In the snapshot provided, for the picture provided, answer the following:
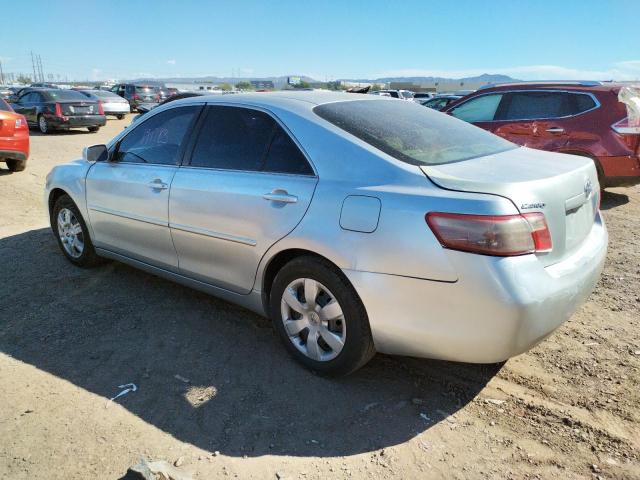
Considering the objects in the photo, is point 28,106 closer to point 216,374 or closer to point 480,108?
point 480,108

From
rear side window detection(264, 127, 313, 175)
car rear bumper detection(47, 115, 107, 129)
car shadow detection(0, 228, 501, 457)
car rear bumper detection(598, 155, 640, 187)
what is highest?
rear side window detection(264, 127, 313, 175)

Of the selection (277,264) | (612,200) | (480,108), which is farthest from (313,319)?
(612,200)

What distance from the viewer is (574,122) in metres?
7.18

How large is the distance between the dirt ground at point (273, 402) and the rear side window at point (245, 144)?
3.93ft

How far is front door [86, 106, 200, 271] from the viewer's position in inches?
151

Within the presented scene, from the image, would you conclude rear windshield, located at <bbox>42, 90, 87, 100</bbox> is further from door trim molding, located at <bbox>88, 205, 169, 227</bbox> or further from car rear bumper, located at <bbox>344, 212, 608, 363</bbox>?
car rear bumper, located at <bbox>344, 212, 608, 363</bbox>

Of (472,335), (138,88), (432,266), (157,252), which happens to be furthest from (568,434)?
(138,88)

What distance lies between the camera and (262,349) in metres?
3.47

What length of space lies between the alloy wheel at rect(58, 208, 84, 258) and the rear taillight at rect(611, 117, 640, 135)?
6.64 metres

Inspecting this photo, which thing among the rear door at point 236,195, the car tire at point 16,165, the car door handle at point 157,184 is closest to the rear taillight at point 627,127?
the rear door at point 236,195

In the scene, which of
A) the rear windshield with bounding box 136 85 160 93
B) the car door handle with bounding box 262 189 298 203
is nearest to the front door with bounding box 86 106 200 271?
the car door handle with bounding box 262 189 298 203

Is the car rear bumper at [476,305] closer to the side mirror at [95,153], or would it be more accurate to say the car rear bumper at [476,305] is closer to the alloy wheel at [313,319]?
the alloy wheel at [313,319]

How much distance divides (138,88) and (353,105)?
29331 millimetres

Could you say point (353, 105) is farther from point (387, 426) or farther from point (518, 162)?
point (387, 426)
